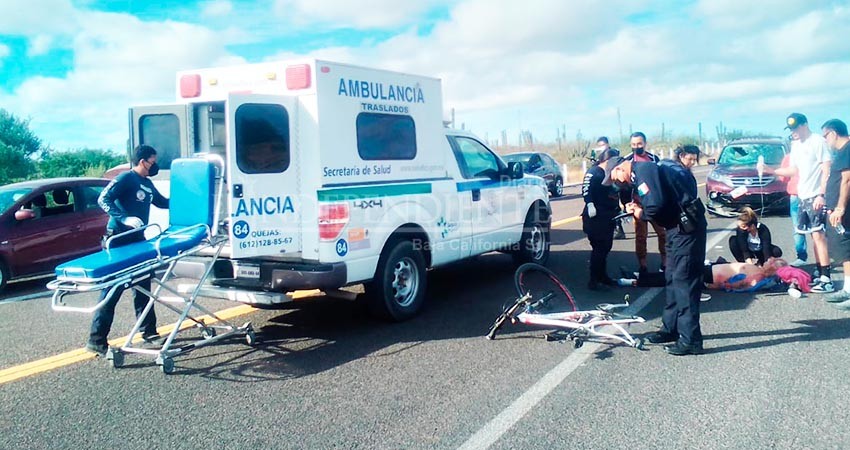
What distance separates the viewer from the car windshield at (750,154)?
1552 cm

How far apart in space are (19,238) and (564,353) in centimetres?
747

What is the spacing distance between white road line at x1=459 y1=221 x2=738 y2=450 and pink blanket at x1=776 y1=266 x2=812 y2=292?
9.80ft

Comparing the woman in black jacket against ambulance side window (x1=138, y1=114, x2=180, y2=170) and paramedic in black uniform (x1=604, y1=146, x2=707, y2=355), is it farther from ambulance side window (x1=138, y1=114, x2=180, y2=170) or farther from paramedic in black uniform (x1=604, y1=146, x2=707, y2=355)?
ambulance side window (x1=138, y1=114, x2=180, y2=170)

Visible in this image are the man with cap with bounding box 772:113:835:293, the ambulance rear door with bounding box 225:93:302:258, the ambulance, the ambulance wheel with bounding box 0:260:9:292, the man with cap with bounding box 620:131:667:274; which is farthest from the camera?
the ambulance wheel with bounding box 0:260:9:292

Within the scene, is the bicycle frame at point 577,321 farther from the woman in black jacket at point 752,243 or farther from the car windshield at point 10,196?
the car windshield at point 10,196

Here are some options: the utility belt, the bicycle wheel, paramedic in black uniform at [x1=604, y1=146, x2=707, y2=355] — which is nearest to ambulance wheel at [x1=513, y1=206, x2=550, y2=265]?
the bicycle wheel

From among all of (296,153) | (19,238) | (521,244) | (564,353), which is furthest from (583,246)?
(19,238)

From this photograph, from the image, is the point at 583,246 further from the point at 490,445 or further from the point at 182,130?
the point at 490,445

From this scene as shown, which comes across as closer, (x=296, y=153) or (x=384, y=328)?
(x=296, y=153)

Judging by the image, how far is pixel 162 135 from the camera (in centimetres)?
671

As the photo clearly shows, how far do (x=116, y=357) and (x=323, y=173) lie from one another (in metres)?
2.23

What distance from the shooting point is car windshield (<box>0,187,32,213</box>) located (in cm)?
900

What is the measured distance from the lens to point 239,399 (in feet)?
15.1

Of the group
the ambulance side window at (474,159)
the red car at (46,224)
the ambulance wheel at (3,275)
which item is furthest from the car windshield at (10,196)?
the ambulance side window at (474,159)
